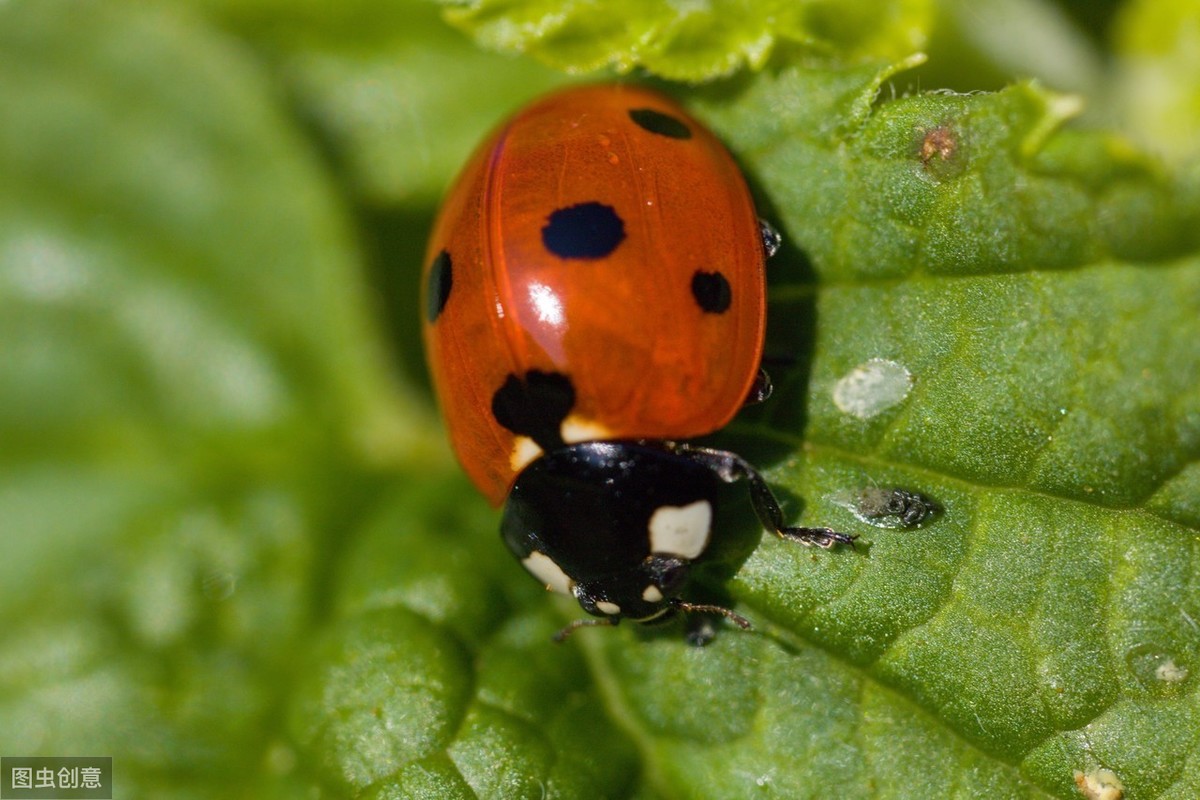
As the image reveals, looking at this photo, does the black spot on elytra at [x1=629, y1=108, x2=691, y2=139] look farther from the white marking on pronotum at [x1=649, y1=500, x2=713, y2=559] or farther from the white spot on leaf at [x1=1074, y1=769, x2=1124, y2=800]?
the white spot on leaf at [x1=1074, y1=769, x2=1124, y2=800]

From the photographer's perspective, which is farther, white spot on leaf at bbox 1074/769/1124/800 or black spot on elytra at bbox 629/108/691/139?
black spot on elytra at bbox 629/108/691/139

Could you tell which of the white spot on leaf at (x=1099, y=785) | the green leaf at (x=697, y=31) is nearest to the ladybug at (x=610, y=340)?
the green leaf at (x=697, y=31)

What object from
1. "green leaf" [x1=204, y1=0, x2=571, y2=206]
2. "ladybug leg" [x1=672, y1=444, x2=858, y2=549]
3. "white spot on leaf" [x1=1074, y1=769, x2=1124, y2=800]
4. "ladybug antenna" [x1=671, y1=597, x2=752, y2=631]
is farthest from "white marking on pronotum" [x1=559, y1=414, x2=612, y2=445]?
"green leaf" [x1=204, y1=0, x2=571, y2=206]

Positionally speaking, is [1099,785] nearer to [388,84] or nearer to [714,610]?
[714,610]

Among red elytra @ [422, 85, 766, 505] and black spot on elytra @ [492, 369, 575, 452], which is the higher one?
red elytra @ [422, 85, 766, 505]

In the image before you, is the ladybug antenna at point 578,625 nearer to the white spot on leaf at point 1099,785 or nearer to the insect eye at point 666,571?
the insect eye at point 666,571

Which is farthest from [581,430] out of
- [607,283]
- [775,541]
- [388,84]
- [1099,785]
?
[388,84]
